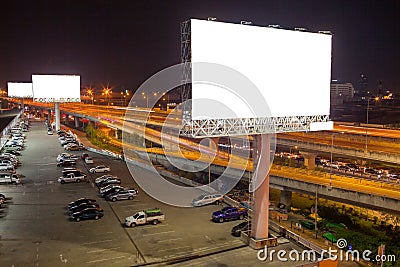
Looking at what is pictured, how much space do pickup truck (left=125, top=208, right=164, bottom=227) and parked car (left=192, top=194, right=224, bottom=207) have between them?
11.7ft

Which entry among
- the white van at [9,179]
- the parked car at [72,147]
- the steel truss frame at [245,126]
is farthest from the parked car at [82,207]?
the parked car at [72,147]

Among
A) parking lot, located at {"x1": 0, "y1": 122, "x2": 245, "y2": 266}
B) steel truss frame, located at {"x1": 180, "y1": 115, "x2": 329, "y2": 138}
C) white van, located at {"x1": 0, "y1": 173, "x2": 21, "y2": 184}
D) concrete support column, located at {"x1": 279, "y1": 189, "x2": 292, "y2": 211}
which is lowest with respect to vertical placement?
concrete support column, located at {"x1": 279, "y1": 189, "x2": 292, "y2": 211}

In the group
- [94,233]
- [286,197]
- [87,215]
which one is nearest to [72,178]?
[87,215]

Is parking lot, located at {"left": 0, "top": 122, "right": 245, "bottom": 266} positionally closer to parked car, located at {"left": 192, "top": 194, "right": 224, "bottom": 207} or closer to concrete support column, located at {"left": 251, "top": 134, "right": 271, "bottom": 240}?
parked car, located at {"left": 192, "top": 194, "right": 224, "bottom": 207}

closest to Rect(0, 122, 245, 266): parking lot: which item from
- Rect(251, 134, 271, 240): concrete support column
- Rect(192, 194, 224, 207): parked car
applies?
Rect(192, 194, 224, 207): parked car

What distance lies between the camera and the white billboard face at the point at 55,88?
5878 cm

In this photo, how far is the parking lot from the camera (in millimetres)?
16562

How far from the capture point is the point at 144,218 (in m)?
20.5

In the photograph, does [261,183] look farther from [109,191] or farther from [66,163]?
[66,163]

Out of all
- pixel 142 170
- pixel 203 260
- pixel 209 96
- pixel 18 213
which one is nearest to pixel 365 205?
pixel 203 260

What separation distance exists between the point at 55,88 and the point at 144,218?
45.1 meters

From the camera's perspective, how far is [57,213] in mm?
22500

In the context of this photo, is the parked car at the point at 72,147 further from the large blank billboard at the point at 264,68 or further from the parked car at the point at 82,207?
the large blank billboard at the point at 264,68

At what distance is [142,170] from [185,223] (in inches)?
581
